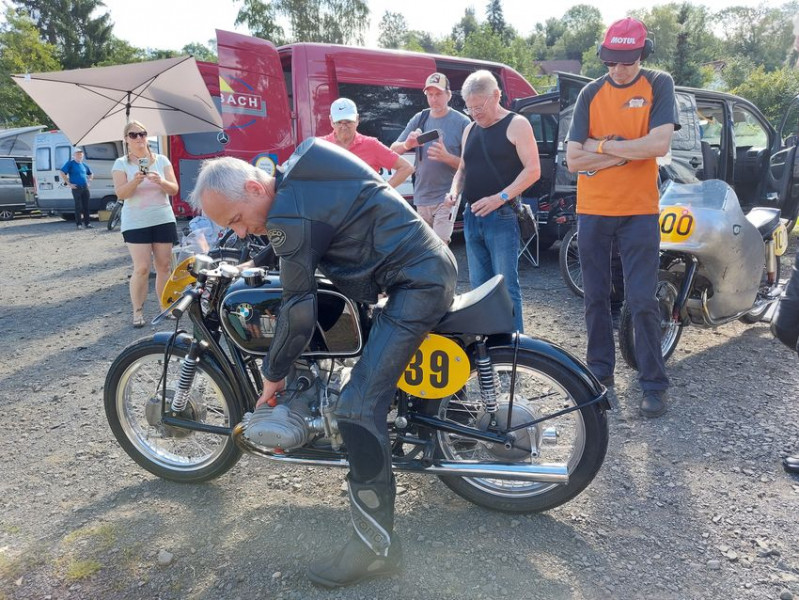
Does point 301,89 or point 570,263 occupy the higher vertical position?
point 301,89

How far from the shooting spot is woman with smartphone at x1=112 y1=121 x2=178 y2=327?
16.6ft

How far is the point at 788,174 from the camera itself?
6.05 metres

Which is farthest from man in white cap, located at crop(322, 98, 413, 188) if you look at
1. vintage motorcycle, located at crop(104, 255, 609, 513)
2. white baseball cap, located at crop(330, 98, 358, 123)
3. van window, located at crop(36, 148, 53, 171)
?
van window, located at crop(36, 148, 53, 171)

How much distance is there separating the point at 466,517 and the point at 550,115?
6.59 m

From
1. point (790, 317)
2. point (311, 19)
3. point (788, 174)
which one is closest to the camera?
point (790, 317)

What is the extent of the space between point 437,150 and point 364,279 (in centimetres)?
266

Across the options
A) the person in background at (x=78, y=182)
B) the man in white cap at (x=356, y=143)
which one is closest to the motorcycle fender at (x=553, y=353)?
the man in white cap at (x=356, y=143)

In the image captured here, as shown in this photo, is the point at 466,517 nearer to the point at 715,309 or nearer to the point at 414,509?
the point at 414,509

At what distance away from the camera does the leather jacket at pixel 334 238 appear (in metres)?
1.98

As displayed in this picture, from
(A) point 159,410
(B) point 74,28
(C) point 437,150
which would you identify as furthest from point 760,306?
(B) point 74,28

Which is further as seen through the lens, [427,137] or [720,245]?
[427,137]

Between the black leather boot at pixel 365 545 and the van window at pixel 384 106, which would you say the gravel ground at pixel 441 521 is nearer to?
the black leather boot at pixel 365 545

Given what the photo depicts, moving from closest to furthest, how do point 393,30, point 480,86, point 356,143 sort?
point 480,86 → point 356,143 → point 393,30

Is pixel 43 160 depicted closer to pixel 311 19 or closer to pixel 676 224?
pixel 676 224
